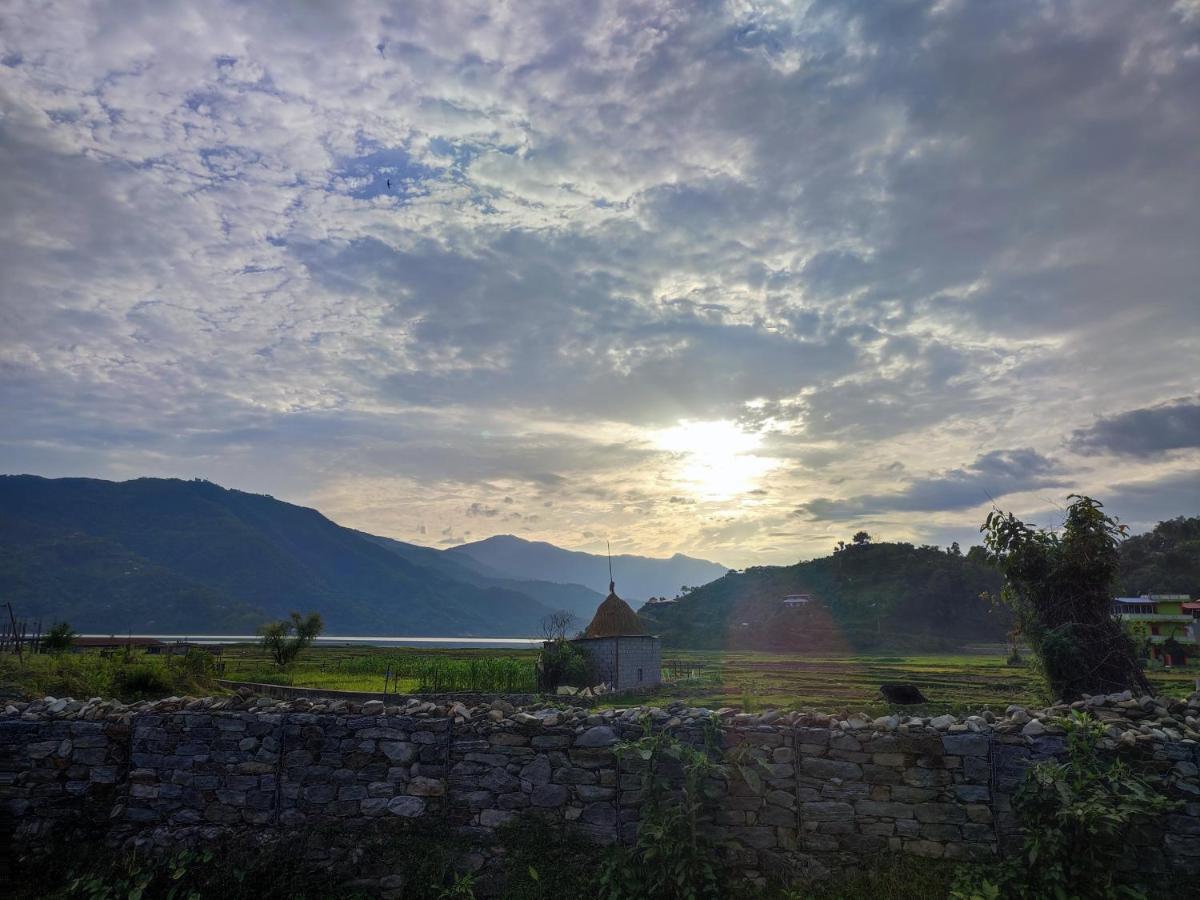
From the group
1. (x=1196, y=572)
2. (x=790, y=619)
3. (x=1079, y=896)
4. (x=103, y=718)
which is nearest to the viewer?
(x=1079, y=896)

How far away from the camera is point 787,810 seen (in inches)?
325

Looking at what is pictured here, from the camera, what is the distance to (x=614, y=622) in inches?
1534

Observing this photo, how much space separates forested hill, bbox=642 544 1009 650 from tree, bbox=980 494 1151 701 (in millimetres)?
80337

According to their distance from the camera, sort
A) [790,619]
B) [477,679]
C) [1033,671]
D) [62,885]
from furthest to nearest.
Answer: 1. [790,619]
2. [477,679]
3. [1033,671]
4. [62,885]

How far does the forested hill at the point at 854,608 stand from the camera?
9631 cm

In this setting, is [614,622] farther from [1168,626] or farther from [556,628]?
[1168,626]

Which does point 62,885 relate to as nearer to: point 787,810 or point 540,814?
point 540,814

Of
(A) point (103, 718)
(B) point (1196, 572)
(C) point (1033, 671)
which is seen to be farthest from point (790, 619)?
(A) point (103, 718)

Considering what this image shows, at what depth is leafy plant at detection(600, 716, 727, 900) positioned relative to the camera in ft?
25.6

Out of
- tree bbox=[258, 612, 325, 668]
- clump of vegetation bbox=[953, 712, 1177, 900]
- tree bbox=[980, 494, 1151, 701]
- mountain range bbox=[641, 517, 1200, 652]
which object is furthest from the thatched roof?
mountain range bbox=[641, 517, 1200, 652]

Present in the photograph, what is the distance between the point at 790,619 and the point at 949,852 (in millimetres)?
106169

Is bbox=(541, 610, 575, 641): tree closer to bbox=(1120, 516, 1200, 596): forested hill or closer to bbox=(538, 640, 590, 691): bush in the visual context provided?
bbox=(538, 640, 590, 691): bush

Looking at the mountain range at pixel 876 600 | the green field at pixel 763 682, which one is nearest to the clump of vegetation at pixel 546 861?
the green field at pixel 763 682

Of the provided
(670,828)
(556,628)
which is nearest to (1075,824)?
(670,828)
